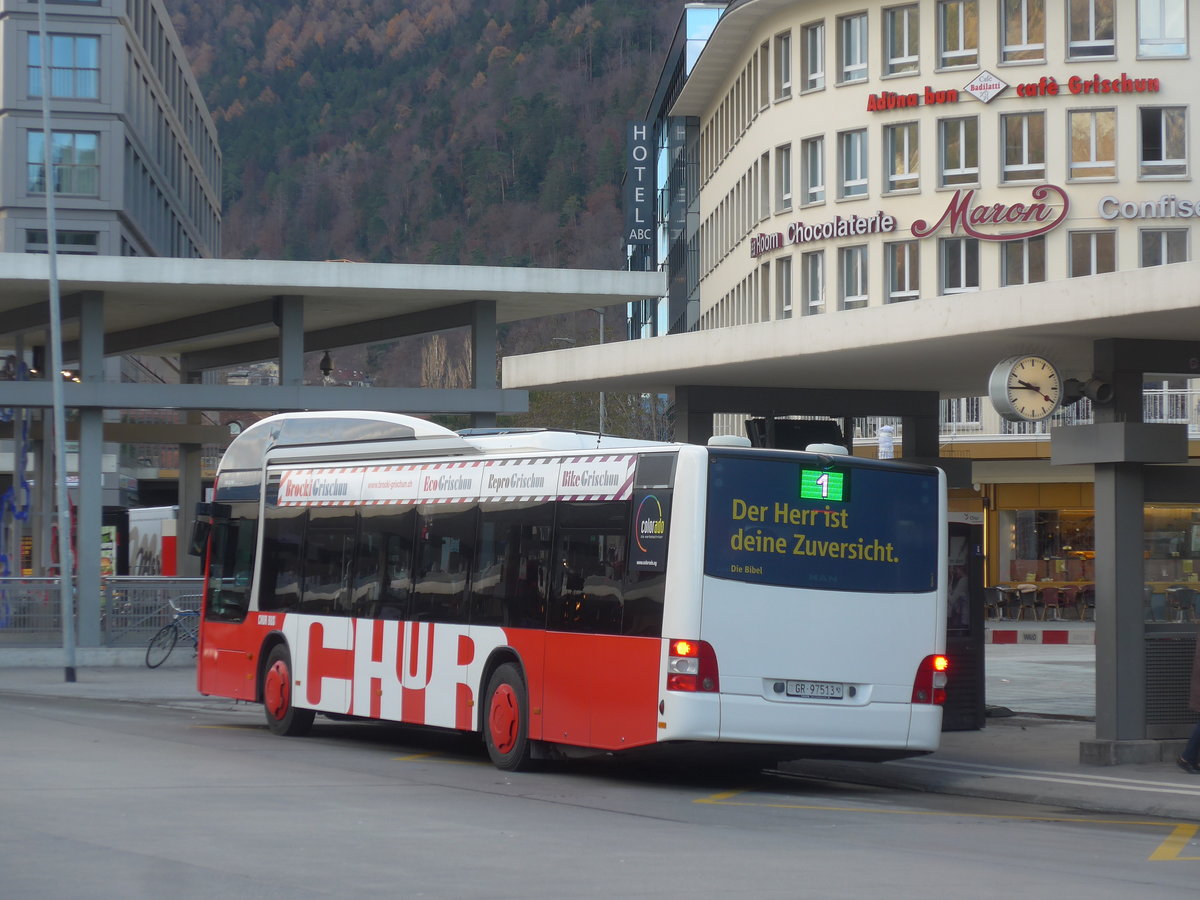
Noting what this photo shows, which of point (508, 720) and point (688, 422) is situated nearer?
point (508, 720)

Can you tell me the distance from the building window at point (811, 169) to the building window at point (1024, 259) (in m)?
5.99

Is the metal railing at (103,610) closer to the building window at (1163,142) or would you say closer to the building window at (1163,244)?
the building window at (1163,244)

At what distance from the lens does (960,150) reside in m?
51.0

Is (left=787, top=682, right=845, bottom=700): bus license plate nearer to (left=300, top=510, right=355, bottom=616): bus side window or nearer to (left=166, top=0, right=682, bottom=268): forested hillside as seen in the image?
(left=300, top=510, right=355, bottom=616): bus side window

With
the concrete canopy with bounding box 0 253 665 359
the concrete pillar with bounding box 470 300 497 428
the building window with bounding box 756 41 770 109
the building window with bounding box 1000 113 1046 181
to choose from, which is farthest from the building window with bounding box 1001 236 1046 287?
the concrete pillar with bounding box 470 300 497 428

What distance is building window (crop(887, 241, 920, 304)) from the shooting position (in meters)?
51.8

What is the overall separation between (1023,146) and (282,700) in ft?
119

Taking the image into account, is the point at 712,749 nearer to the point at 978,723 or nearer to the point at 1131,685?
the point at 1131,685

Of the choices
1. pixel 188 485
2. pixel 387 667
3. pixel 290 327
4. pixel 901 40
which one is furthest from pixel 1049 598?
pixel 387 667

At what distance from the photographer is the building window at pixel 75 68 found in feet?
221

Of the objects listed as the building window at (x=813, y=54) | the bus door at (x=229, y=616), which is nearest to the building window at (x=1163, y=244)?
the building window at (x=813, y=54)

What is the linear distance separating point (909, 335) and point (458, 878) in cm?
824

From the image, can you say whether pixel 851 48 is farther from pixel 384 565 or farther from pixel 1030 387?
pixel 384 565

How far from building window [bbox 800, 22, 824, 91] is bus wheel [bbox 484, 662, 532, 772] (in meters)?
40.9
